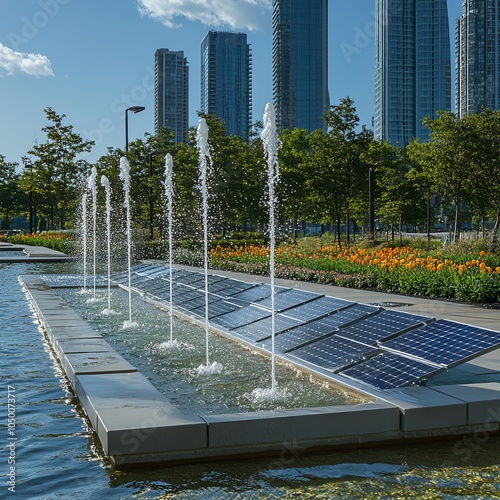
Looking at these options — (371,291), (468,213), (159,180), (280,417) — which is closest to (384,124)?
(468,213)

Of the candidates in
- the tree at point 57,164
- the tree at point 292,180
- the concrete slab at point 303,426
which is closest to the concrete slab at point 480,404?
the concrete slab at point 303,426

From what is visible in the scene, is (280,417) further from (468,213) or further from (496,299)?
(468,213)

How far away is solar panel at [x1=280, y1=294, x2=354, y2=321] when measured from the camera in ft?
28.8

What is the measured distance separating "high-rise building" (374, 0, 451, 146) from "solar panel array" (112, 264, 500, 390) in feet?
426

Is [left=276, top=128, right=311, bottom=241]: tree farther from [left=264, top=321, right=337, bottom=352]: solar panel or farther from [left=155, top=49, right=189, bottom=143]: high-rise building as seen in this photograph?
[left=264, top=321, right=337, bottom=352]: solar panel

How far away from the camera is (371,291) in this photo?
15516 mm

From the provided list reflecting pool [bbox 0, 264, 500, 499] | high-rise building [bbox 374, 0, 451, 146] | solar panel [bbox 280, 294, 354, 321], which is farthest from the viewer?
high-rise building [bbox 374, 0, 451, 146]

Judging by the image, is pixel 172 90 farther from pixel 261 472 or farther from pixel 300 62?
pixel 300 62

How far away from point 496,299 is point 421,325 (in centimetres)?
654

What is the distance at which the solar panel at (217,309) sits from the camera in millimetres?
11406

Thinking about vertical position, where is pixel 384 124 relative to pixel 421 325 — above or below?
above

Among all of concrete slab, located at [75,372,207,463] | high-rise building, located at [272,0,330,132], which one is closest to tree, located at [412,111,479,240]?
concrete slab, located at [75,372,207,463]

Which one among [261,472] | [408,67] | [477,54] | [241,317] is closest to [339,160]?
[241,317]

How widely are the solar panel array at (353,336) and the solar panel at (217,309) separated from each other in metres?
0.03
